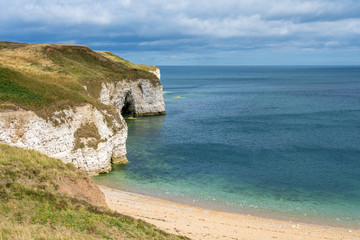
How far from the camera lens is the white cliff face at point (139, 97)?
80594 millimetres

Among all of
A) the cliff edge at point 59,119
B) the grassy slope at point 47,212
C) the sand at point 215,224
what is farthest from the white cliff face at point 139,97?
the grassy slope at point 47,212

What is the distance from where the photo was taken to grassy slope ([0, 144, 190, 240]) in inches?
634

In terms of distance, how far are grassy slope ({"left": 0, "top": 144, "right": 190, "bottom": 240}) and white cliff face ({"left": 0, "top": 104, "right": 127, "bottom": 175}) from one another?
29.3ft

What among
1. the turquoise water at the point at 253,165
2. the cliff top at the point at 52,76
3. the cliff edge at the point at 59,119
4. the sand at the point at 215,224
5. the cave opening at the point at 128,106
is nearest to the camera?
the sand at the point at 215,224

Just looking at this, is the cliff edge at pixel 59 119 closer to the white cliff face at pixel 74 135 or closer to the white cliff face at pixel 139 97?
the white cliff face at pixel 74 135

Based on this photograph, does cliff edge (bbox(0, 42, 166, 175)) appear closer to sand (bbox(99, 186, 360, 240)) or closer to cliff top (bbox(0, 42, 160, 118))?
cliff top (bbox(0, 42, 160, 118))

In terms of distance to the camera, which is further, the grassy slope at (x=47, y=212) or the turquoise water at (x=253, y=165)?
the turquoise water at (x=253, y=165)

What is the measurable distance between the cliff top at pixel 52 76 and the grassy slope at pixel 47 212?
47.1ft

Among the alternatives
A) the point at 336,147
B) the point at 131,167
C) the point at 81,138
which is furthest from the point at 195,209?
the point at 336,147

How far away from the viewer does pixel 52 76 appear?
5616 cm

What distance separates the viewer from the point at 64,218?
18594 mm

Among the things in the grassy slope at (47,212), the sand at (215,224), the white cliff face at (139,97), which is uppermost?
the white cliff face at (139,97)

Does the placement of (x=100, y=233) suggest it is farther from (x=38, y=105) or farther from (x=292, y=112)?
(x=292, y=112)

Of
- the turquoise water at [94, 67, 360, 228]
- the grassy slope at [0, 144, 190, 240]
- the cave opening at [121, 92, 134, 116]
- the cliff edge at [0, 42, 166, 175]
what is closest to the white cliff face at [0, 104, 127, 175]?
the cliff edge at [0, 42, 166, 175]
